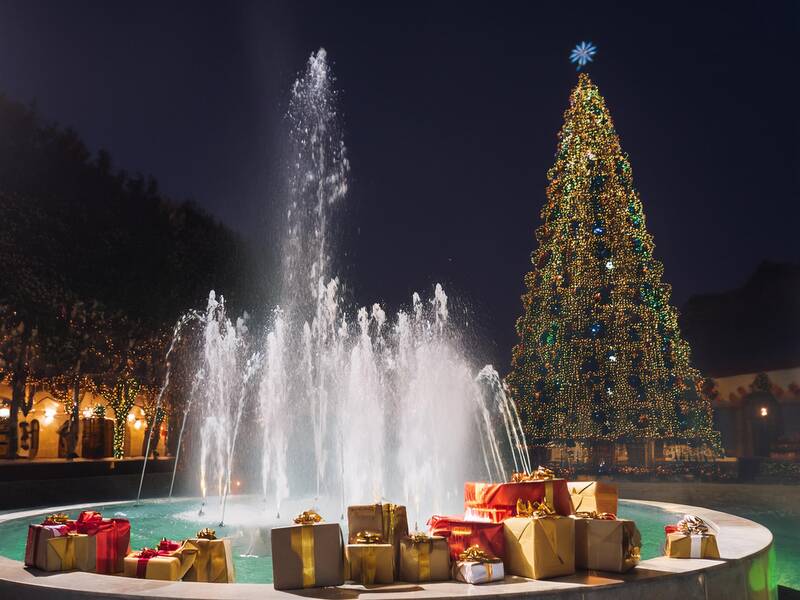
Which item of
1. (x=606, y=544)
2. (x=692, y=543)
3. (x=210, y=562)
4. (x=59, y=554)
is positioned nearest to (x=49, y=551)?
(x=59, y=554)

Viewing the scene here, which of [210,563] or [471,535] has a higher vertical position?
[471,535]

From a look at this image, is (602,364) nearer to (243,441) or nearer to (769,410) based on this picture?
(769,410)

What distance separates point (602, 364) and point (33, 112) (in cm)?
1867

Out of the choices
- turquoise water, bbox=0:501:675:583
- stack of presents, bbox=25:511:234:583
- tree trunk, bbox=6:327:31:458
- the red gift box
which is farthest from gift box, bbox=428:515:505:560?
tree trunk, bbox=6:327:31:458

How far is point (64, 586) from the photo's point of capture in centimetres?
484

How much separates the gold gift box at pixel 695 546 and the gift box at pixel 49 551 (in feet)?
15.0

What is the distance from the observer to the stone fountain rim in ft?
15.1

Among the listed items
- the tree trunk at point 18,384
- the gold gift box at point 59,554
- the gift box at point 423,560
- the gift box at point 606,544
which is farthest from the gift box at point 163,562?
the tree trunk at point 18,384

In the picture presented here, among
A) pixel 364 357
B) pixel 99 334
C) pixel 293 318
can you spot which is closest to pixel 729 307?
pixel 293 318

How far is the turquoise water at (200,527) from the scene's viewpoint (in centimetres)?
739

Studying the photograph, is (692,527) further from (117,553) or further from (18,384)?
(18,384)

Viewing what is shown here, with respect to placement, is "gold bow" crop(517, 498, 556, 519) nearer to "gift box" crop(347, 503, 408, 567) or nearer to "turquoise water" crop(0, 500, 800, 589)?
"gift box" crop(347, 503, 408, 567)

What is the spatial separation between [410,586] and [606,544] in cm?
149

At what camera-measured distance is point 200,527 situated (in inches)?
414
